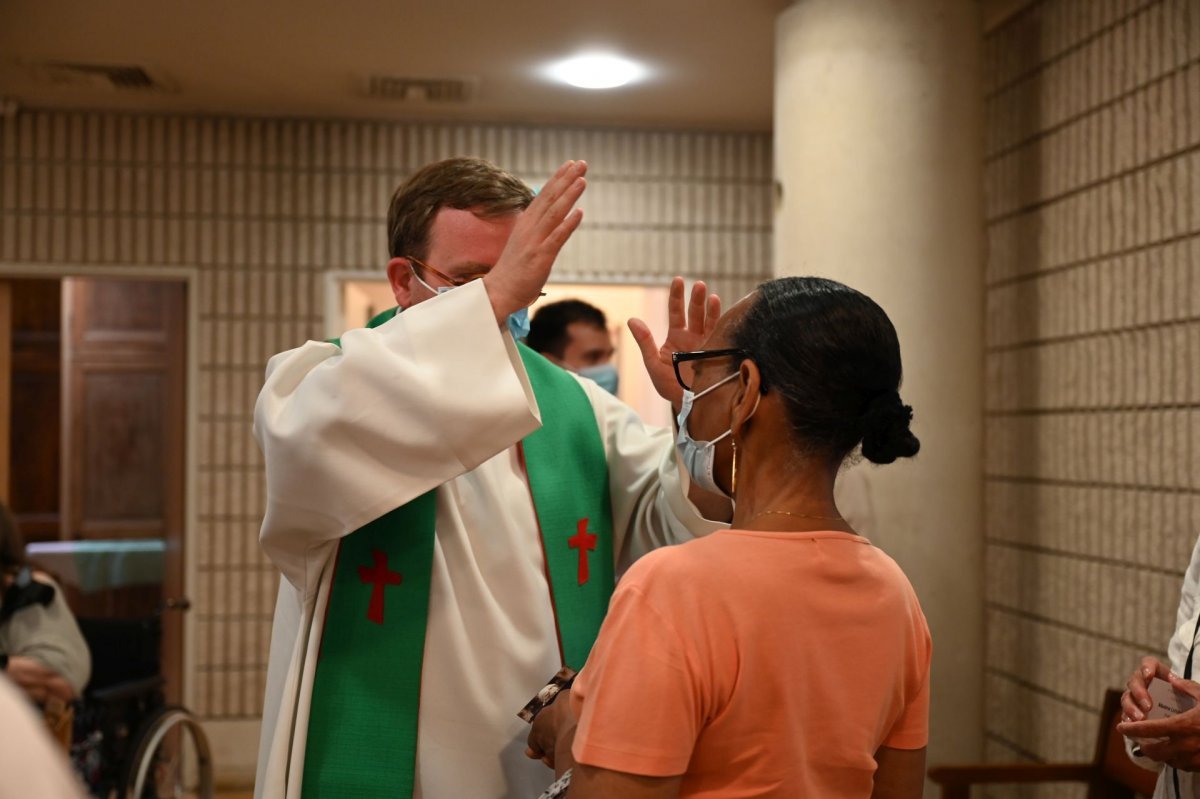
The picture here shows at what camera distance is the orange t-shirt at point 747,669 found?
3.56 ft

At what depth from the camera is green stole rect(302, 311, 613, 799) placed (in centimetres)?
157

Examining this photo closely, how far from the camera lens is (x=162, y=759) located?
416cm

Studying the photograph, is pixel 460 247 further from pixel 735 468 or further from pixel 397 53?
pixel 397 53

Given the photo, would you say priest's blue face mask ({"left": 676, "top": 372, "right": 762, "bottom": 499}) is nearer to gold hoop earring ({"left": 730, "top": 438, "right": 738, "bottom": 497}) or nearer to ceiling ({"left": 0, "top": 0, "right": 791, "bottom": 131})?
gold hoop earring ({"left": 730, "top": 438, "right": 738, "bottom": 497})

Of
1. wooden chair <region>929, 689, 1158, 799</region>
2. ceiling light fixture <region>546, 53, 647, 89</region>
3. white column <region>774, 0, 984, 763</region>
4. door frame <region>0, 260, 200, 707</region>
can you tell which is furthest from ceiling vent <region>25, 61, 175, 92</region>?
wooden chair <region>929, 689, 1158, 799</region>

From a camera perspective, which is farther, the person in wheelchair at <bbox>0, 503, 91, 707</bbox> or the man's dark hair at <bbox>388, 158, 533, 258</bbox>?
the person in wheelchair at <bbox>0, 503, 91, 707</bbox>

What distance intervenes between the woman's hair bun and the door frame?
467 cm

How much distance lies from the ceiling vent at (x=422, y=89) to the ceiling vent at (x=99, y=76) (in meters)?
0.86

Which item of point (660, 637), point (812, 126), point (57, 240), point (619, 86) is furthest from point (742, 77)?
point (660, 637)

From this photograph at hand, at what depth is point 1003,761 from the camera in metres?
3.78

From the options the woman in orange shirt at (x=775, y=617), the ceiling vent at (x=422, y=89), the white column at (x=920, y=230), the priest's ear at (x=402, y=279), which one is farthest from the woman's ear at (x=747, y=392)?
the ceiling vent at (x=422, y=89)

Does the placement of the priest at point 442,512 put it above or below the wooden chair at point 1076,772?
above

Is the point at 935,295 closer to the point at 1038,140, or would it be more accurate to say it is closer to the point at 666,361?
the point at 1038,140

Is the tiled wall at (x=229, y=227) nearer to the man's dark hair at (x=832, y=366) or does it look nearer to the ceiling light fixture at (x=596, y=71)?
the ceiling light fixture at (x=596, y=71)
